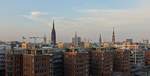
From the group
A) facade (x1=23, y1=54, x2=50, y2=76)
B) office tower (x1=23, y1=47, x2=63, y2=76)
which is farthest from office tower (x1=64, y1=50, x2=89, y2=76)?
facade (x1=23, y1=54, x2=50, y2=76)

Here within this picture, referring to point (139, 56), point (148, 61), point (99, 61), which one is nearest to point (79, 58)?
point (99, 61)

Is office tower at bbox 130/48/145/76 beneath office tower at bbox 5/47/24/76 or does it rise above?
beneath

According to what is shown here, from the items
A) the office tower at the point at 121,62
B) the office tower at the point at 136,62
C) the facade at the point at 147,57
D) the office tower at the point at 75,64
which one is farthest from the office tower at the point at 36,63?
the facade at the point at 147,57

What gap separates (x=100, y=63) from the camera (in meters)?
80.2

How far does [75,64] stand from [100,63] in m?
12.2

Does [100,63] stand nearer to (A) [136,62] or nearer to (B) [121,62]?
(B) [121,62]

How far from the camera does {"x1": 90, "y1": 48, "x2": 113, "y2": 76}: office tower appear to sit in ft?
262

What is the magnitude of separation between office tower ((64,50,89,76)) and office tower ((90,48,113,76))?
699cm

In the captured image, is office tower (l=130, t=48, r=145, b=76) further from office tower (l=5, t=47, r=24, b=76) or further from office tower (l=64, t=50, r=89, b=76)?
office tower (l=5, t=47, r=24, b=76)

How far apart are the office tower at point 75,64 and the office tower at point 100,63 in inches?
275

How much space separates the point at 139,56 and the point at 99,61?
33.5 meters

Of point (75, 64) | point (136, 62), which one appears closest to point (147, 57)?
point (136, 62)

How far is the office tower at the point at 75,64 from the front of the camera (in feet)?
230

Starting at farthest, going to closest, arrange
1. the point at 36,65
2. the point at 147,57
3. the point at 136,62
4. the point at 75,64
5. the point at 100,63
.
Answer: the point at 147,57, the point at 136,62, the point at 100,63, the point at 75,64, the point at 36,65
